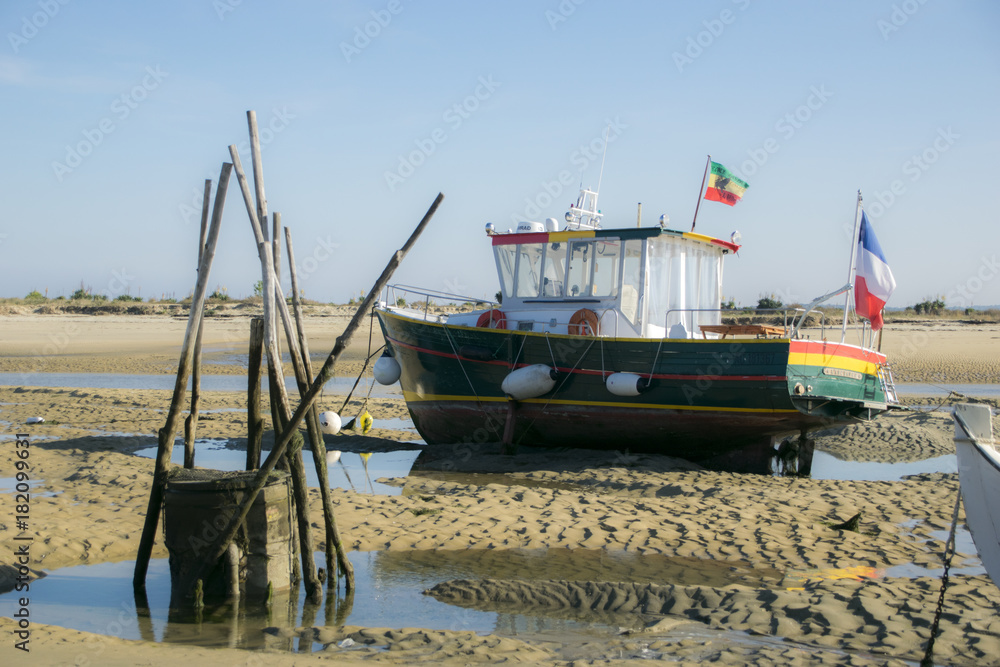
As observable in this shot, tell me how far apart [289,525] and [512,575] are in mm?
1863

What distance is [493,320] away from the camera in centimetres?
1320

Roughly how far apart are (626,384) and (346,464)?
428cm

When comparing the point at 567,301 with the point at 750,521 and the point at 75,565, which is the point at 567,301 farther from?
the point at 75,565

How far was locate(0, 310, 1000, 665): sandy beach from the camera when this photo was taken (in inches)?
199

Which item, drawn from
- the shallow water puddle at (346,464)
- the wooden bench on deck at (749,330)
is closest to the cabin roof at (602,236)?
the wooden bench on deck at (749,330)

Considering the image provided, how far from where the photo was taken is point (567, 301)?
13203mm

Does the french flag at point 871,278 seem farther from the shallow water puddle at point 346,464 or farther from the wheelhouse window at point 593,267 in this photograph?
the shallow water puddle at point 346,464

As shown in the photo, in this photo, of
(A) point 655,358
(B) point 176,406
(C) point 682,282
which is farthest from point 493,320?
(B) point 176,406

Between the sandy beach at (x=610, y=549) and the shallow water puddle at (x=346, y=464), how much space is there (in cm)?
34

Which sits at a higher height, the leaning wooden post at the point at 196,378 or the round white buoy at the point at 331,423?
the leaning wooden post at the point at 196,378

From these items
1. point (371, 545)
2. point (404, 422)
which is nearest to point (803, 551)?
point (371, 545)

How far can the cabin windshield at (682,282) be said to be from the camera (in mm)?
12875

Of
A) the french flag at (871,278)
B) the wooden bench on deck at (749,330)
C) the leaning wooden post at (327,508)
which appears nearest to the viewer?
the leaning wooden post at (327,508)

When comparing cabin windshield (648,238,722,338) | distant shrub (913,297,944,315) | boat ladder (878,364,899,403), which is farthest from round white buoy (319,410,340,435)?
distant shrub (913,297,944,315)
